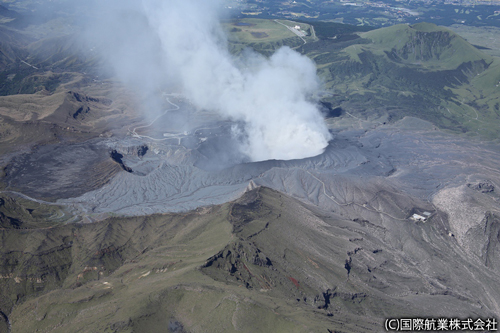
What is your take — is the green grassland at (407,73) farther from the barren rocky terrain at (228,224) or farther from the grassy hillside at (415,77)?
the barren rocky terrain at (228,224)

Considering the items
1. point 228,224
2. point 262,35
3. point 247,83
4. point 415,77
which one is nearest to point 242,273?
point 228,224

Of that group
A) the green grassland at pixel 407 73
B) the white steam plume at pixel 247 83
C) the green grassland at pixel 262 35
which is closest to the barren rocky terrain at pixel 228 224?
the white steam plume at pixel 247 83

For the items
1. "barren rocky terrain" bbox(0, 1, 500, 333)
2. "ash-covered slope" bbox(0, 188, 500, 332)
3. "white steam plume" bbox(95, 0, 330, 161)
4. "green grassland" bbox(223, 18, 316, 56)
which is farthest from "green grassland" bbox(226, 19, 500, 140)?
"ash-covered slope" bbox(0, 188, 500, 332)

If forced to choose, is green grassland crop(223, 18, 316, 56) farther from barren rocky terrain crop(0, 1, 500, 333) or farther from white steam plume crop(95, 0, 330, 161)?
barren rocky terrain crop(0, 1, 500, 333)

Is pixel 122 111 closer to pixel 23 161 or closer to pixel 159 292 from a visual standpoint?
pixel 23 161

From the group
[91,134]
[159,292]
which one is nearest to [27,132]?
[91,134]
